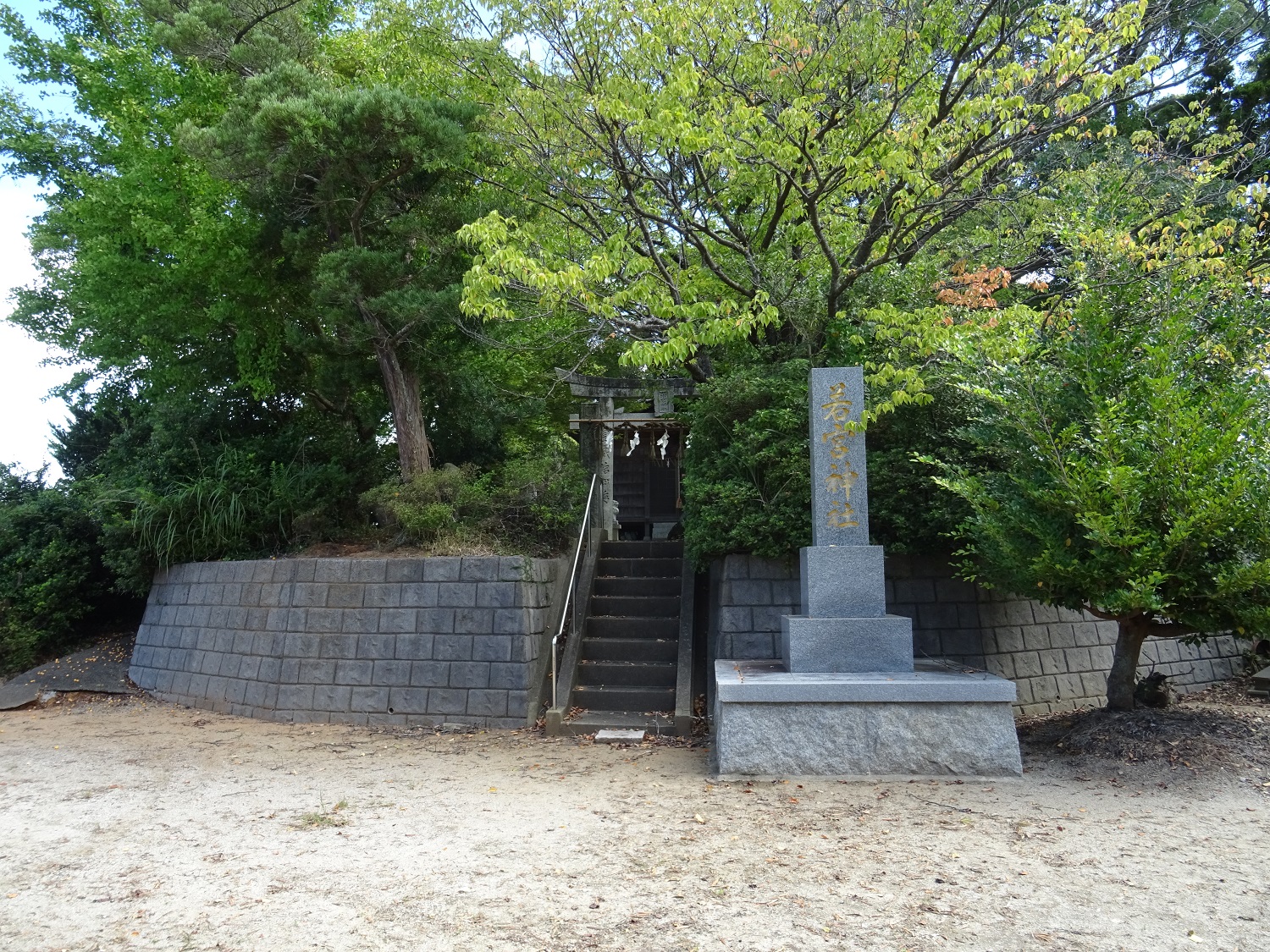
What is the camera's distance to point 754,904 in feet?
11.8

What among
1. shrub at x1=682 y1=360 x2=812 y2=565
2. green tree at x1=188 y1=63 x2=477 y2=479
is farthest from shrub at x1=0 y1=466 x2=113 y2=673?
shrub at x1=682 y1=360 x2=812 y2=565

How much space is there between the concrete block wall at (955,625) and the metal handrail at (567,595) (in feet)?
5.08

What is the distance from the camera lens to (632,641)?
893 cm

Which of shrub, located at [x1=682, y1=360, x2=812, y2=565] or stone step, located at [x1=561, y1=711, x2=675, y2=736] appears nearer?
stone step, located at [x1=561, y1=711, x2=675, y2=736]

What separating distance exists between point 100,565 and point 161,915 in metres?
9.10

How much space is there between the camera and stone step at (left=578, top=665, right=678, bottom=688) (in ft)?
27.9

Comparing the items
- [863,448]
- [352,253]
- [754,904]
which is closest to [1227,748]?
[863,448]

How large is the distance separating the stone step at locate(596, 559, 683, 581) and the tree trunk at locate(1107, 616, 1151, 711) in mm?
4753

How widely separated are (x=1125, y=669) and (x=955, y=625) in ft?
5.04

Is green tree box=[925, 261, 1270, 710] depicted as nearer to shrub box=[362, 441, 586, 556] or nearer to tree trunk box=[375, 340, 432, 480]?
shrub box=[362, 441, 586, 556]

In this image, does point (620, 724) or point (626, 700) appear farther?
point (626, 700)

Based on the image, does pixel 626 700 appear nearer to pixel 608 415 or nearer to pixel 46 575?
pixel 608 415

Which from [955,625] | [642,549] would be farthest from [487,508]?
[955,625]

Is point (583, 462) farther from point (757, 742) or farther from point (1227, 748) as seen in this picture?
point (1227, 748)
